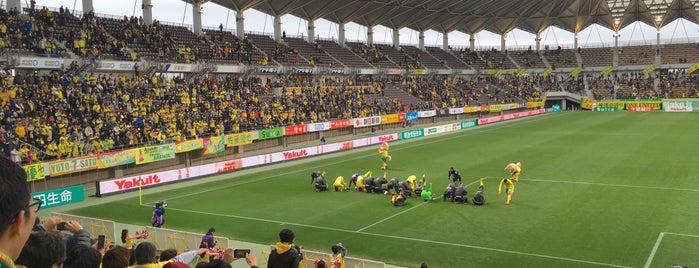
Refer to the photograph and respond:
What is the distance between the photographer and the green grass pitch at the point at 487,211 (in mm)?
17625

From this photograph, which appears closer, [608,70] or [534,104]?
[534,104]

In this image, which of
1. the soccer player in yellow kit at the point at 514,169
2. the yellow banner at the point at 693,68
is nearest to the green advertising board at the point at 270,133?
the soccer player in yellow kit at the point at 514,169

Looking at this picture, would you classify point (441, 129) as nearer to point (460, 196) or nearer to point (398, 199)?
point (460, 196)

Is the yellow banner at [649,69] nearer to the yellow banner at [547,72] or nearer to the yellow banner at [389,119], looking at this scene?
the yellow banner at [547,72]

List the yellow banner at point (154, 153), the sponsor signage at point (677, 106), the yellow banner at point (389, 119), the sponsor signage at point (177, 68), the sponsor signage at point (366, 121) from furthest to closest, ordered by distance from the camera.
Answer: the sponsor signage at point (677, 106) → the yellow banner at point (389, 119) → the sponsor signage at point (366, 121) → the sponsor signage at point (177, 68) → the yellow banner at point (154, 153)

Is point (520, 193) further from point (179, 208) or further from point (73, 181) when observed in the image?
point (73, 181)

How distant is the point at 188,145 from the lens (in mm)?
38406

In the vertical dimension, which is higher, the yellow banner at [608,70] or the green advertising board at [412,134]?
the yellow banner at [608,70]

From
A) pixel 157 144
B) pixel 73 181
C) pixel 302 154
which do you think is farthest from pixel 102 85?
pixel 302 154

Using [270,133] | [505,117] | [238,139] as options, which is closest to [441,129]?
[505,117]

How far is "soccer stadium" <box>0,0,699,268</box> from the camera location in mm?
17203

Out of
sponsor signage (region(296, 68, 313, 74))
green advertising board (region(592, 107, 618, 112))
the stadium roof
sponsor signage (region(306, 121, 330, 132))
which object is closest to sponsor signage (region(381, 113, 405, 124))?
sponsor signage (region(306, 121, 330, 132))

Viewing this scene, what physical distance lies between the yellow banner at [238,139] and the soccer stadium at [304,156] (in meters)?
0.30

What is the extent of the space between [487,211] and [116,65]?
3232 centimetres
